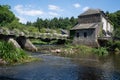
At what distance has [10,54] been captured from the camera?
28.4m

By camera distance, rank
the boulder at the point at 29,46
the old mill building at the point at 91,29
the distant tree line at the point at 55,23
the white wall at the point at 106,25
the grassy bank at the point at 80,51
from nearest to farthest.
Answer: the grassy bank at the point at 80,51, the boulder at the point at 29,46, the old mill building at the point at 91,29, the white wall at the point at 106,25, the distant tree line at the point at 55,23

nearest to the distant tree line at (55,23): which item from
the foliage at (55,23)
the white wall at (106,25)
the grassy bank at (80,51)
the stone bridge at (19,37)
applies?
the foliage at (55,23)

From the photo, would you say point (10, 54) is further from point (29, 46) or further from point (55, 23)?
point (55, 23)

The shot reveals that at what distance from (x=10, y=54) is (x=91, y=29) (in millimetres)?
33400

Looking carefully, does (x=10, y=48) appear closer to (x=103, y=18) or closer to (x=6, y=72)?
(x=6, y=72)

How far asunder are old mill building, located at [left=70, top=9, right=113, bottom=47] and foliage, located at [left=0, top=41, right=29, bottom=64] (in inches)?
1219

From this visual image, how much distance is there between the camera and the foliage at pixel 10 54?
27997 millimetres

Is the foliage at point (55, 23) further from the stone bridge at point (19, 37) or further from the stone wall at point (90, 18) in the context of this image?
the stone bridge at point (19, 37)

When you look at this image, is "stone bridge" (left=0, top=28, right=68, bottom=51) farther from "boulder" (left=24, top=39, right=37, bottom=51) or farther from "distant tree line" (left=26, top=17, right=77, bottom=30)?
"distant tree line" (left=26, top=17, right=77, bottom=30)

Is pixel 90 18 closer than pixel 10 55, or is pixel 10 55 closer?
pixel 10 55

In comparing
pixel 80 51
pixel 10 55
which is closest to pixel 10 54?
pixel 10 55

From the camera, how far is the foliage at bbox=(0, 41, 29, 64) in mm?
27997

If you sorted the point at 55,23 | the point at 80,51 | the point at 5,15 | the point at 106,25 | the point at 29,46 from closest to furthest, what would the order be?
the point at 80,51
the point at 29,46
the point at 106,25
the point at 5,15
the point at 55,23

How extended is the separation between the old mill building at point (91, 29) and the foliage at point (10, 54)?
3095 centimetres
